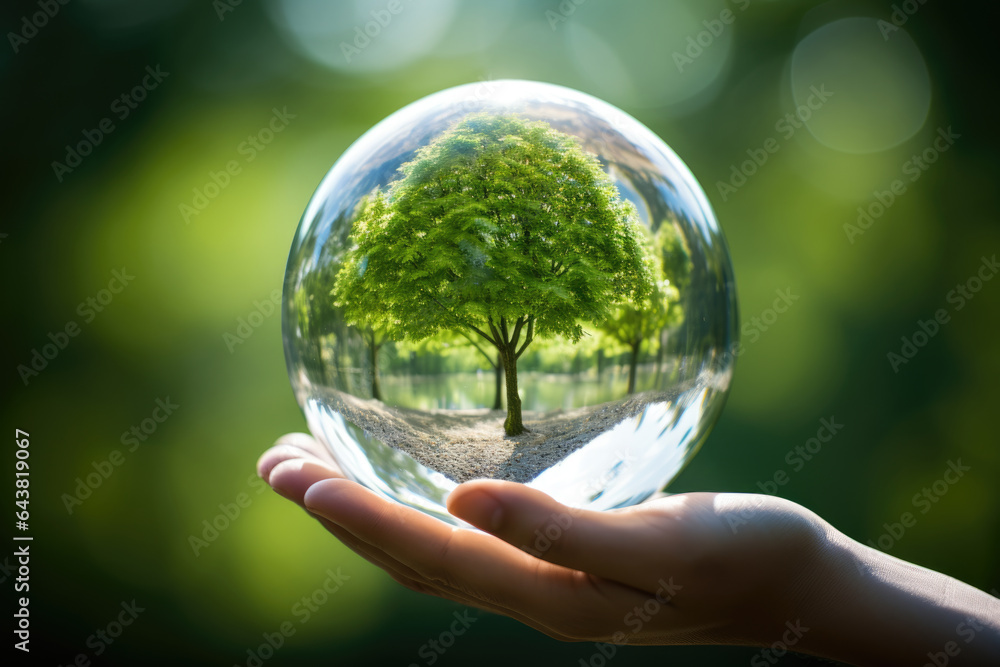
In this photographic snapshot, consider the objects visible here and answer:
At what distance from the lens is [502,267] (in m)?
1.81

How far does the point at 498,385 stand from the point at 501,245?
0.41 m

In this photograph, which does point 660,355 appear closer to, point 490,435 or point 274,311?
point 490,435

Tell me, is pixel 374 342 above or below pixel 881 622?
above

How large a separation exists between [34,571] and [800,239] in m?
8.75

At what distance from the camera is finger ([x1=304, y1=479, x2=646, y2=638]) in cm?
206

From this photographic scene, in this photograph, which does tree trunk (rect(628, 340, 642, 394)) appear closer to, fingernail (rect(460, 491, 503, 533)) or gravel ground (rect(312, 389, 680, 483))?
gravel ground (rect(312, 389, 680, 483))

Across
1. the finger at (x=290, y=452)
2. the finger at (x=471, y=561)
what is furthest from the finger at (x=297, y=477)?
the finger at (x=471, y=561)

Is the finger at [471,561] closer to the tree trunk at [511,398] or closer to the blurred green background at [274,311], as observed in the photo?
the tree trunk at [511,398]

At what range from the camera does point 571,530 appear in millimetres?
1785

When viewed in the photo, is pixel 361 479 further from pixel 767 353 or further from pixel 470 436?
pixel 767 353

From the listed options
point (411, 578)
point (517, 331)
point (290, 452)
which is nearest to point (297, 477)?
point (290, 452)

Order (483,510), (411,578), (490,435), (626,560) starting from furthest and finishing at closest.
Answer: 1. (411,578)
2. (490,435)
3. (626,560)
4. (483,510)

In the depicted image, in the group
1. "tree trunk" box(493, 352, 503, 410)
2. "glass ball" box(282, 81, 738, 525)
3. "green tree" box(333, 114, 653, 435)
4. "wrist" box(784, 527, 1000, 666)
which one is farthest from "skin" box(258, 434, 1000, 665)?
"green tree" box(333, 114, 653, 435)

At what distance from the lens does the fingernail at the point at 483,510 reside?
68.6 inches
